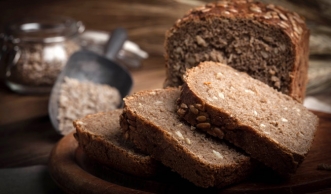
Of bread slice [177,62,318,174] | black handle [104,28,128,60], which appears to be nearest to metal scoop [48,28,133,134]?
black handle [104,28,128,60]

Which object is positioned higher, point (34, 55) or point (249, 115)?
point (249, 115)

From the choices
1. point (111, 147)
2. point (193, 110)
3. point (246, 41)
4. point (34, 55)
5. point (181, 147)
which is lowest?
point (34, 55)

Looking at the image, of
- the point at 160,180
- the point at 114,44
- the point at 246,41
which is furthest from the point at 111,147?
the point at 114,44

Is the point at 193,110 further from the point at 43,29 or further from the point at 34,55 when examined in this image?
the point at 43,29

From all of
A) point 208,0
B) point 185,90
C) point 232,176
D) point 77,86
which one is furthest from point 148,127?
point 208,0

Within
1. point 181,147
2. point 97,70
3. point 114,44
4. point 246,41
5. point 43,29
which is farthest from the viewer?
point 43,29

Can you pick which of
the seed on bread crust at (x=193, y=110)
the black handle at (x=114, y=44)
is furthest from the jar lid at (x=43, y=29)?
the seed on bread crust at (x=193, y=110)

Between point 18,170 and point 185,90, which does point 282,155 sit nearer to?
point 185,90
